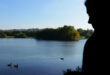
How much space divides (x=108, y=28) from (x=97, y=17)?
28 centimetres

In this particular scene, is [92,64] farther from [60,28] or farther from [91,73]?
[60,28]

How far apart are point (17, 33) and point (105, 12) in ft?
326

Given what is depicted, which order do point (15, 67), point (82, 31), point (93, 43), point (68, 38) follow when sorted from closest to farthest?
point (93, 43) < point (15, 67) < point (68, 38) < point (82, 31)

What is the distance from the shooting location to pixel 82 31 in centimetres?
9431

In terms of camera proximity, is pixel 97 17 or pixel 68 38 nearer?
pixel 97 17

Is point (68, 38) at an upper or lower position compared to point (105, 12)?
lower

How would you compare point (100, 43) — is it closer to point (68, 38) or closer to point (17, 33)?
point (68, 38)

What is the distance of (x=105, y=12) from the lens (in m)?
2.34

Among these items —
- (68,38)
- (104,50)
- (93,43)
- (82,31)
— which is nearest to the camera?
(104,50)

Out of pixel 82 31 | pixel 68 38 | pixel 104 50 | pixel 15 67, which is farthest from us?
pixel 82 31

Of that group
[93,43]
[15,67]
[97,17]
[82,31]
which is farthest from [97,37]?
[82,31]

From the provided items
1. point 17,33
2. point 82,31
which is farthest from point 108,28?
point 17,33

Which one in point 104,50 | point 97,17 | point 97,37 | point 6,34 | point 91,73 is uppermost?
point 97,17

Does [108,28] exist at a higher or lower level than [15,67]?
higher
